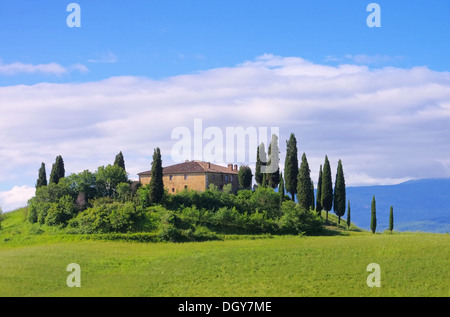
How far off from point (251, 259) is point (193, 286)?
30.6 feet

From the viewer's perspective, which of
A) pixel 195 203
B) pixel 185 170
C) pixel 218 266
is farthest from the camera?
pixel 185 170

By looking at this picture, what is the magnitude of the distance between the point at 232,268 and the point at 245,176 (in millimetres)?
44426

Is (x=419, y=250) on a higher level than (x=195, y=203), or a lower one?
lower

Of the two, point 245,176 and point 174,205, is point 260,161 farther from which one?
point 174,205

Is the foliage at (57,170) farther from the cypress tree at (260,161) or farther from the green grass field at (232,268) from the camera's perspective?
the cypress tree at (260,161)

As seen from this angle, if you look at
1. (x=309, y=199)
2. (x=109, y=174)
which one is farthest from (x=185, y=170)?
(x=309, y=199)

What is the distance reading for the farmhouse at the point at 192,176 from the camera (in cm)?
7838

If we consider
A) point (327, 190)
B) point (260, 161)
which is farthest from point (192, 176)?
point (327, 190)

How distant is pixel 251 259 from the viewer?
137ft

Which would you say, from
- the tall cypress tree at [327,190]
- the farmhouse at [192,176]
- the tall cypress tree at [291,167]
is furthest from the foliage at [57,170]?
the tall cypress tree at [327,190]

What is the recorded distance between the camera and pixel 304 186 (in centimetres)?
7094

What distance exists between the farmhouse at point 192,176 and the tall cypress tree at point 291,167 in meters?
10.8
